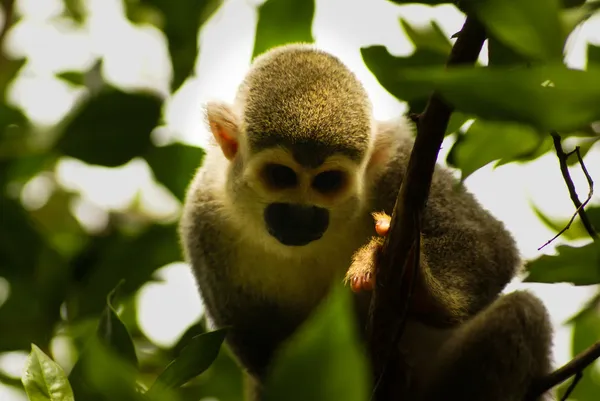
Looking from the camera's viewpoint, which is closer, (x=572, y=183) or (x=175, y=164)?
(x=572, y=183)

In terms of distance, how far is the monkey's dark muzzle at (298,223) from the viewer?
3979mm

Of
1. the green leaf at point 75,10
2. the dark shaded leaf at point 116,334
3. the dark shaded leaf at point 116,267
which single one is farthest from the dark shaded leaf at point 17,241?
the green leaf at point 75,10

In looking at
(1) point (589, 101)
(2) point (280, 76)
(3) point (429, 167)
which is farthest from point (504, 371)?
(1) point (589, 101)

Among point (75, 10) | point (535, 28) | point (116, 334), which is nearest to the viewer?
point (535, 28)

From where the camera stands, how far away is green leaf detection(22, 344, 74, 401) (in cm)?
206

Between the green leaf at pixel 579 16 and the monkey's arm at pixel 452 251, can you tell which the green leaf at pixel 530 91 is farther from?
the monkey's arm at pixel 452 251

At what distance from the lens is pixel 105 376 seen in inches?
50.4

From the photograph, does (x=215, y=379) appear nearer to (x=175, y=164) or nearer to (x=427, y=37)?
(x=175, y=164)

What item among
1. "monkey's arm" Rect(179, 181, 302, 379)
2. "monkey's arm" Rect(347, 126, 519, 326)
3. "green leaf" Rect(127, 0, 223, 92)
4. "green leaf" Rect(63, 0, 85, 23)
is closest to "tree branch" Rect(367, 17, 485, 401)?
"monkey's arm" Rect(347, 126, 519, 326)

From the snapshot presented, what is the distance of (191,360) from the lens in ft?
7.74

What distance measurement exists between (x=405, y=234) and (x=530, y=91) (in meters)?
1.42

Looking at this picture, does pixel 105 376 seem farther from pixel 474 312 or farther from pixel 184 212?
pixel 184 212

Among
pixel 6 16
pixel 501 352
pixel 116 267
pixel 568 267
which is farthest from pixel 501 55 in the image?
pixel 6 16

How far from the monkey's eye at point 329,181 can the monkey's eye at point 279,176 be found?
0.12 meters
